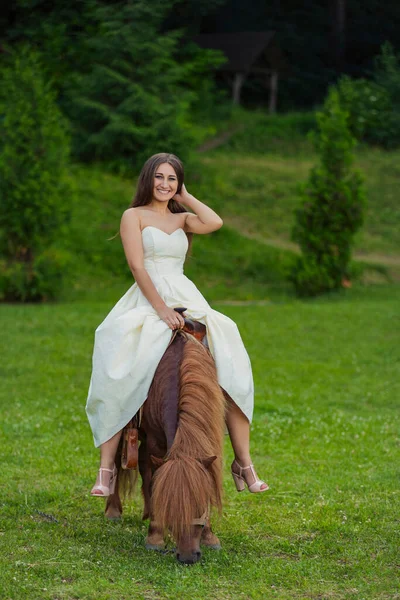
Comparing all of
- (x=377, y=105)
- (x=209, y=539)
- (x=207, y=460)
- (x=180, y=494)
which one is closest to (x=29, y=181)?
(x=209, y=539)

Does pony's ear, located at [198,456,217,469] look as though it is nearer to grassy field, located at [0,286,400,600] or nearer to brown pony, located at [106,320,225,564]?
brown pony, located at [106,320,225,564]

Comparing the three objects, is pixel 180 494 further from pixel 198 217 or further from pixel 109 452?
pixel 198 217

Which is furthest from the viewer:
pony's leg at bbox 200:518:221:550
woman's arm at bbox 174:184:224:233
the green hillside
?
the green hillside

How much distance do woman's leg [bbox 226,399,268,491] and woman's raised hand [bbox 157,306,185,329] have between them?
1.73 feet

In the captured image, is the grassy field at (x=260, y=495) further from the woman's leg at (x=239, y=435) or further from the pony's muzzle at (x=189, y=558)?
the woman's leg at (x=239, y=435)

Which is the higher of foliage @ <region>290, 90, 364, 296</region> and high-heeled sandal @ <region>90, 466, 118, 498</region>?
high-heeled sandal @ <region>90, 466, 118, 498</region>

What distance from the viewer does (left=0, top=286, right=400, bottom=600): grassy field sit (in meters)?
4.20

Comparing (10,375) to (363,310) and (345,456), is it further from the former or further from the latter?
(363,310)

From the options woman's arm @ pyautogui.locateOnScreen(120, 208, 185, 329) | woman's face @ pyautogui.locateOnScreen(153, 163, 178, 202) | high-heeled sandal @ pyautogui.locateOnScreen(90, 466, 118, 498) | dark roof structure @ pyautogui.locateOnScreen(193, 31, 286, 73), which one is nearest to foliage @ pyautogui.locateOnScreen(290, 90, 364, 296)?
woman's face @ pyautogui.locateOnScreen(153, 163, 178, 202)

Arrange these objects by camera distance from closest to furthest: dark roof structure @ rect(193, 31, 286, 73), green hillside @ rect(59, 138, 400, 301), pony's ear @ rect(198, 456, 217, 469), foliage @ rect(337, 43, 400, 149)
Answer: pony's ear @ rect(198, 456, 217, 469)
green hillside @ rect(59, 138, 400, 301)
foliage @ rect(337, 43, 400, 149)
dark roof structure @ rect(193, 31, 286, 73)

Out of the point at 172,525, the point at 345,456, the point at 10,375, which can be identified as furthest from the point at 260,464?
the point at 10,375

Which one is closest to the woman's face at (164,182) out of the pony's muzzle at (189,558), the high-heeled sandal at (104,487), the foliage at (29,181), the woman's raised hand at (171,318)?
the woman's raised hand at (171,318)

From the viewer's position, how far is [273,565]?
4.47 m

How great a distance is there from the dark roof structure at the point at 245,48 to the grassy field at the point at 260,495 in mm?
20651
